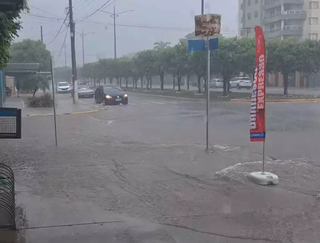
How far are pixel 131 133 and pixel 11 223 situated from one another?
9.94 meters

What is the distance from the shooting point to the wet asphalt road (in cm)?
579

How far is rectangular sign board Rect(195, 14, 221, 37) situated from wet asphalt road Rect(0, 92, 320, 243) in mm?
2879

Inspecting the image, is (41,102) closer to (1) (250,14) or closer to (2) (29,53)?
(2) (29,53)

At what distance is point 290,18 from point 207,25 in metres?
68.8

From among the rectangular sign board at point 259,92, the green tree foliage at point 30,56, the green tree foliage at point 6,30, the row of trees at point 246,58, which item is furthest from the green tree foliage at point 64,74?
the rectangular sign board at point 259,92

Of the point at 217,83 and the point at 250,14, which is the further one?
the point at 250,14

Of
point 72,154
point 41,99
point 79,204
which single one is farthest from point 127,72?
point 79,204

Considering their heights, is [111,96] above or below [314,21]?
below

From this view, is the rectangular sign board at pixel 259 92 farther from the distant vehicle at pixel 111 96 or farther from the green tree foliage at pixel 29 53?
the green tree foliage at pixel 29 53

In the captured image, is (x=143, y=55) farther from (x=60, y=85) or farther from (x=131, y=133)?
(x=131, y=133)

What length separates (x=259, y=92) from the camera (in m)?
8.12

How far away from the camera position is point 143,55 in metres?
55.9

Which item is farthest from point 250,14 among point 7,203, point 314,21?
point 7,203

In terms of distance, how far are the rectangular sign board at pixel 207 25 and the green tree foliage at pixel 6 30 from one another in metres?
4.53
